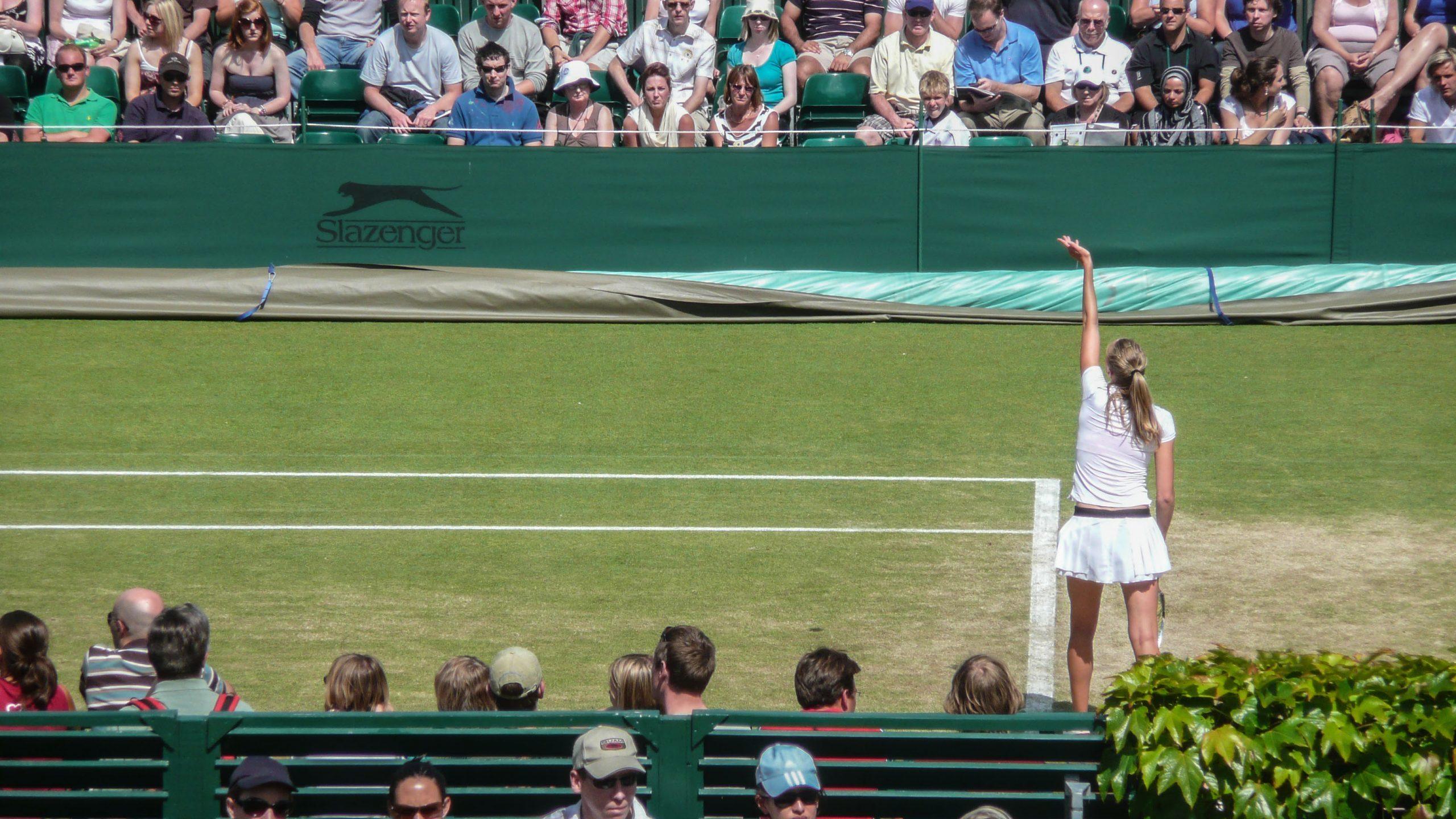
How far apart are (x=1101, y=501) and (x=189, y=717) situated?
4070 millimetres

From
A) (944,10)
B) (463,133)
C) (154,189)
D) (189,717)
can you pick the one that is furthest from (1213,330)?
(189,717)

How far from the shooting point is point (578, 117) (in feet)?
56.3

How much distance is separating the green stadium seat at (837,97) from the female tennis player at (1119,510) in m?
10.5

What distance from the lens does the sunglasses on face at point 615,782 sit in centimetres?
484

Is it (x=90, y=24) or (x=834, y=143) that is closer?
(x=834, y=143)

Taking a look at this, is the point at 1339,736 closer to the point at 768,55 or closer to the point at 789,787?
the point at 789,787

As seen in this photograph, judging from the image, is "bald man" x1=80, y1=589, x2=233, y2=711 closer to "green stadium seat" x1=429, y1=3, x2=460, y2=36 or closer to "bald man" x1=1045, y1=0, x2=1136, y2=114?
"bald man" x1=1045, y1=0, x2=1136, y2=114

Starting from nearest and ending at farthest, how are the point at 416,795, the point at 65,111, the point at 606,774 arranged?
the point at 606,774 → the point at 416,795 → the point at 65,111

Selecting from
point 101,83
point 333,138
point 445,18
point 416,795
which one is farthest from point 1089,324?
point 445,18

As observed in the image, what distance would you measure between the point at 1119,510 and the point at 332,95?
514 inches

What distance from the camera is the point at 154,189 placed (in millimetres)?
16453

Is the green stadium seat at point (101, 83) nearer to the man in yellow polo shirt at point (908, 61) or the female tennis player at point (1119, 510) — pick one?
the man in yellow polo shirt at point (908, 61)

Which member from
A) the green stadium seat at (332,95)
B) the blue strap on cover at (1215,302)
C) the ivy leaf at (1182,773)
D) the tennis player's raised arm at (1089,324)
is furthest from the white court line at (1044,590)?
the green stadium seat at (332,95)

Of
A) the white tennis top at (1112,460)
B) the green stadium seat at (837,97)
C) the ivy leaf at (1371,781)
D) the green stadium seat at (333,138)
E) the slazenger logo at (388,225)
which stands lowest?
the ivy leaf at (1371,781)
